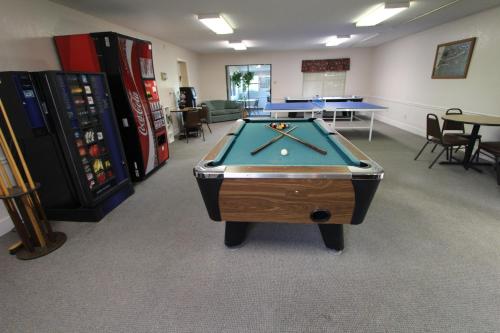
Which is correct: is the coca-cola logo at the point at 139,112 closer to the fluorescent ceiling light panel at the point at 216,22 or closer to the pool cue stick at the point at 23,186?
the pool cue stick at the point at 23,186

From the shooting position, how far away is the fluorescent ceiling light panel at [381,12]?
3398mm

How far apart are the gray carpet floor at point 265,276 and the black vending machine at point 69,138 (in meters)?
0.23

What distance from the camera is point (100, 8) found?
323 cm

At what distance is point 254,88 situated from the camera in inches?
414

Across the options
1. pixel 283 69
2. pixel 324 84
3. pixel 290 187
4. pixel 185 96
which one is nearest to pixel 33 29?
pixel 290 187

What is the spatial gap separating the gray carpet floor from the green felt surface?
2.55 ft

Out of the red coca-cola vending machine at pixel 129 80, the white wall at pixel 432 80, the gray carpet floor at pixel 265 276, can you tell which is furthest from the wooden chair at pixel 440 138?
the red coca-cola vending machine at pixel 129 80

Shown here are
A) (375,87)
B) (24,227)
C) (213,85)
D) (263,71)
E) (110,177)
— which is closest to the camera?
(24,227)

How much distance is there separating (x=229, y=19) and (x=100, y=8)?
6.21 feet

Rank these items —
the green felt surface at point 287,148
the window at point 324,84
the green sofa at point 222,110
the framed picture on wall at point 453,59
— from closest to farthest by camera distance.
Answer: the green felt surface at point 287,148
the framed picture on wall at point 453,59
the green sofa at point 222,110
the window at point 324,84

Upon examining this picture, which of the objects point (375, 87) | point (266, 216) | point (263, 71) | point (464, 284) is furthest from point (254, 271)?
point (263, 71)

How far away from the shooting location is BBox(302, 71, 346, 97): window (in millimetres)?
8806

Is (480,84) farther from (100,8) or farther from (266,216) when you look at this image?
(100,8)

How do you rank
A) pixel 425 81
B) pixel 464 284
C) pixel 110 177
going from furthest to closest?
1. pixel 425 81
2. pixel 110 177
3. pixel 464 284
